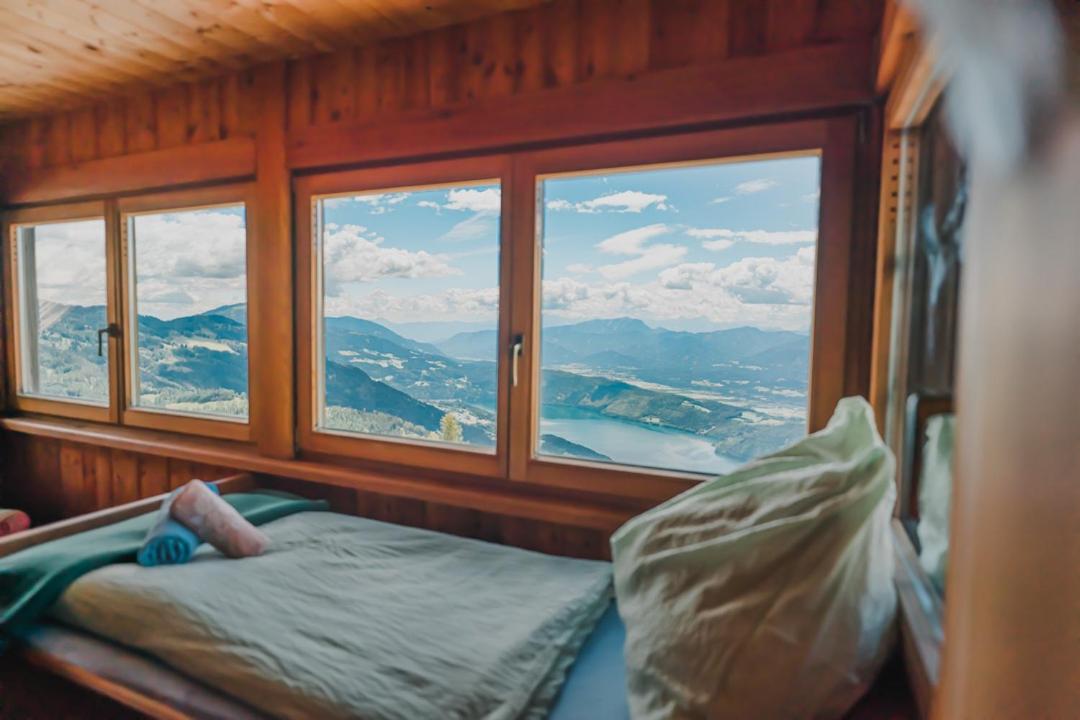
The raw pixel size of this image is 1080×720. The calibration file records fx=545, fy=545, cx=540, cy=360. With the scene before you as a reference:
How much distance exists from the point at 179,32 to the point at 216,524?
1752mm

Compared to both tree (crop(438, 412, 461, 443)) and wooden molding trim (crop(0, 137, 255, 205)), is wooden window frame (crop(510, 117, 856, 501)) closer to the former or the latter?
tree (crop(438, 412, 461, 443))

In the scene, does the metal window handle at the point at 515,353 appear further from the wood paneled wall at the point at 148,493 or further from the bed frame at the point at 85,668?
the bed frame at the point at 85,668

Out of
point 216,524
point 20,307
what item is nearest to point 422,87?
point 216,524

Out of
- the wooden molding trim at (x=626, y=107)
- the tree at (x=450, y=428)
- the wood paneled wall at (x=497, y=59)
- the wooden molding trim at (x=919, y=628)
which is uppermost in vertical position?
the wood paneled wall at (x=497, y=59)

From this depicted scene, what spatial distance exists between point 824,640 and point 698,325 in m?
1.06

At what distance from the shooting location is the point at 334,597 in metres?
1.36

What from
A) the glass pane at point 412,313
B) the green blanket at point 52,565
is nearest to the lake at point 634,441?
the glass pane at point 412,313

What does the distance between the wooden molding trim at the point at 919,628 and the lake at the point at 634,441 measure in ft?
2.30

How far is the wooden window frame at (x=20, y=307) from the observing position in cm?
274

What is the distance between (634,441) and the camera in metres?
1.74

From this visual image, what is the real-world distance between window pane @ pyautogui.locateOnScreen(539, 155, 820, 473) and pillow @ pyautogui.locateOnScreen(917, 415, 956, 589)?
560 mm

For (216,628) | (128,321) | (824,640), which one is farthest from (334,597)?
(128,321)

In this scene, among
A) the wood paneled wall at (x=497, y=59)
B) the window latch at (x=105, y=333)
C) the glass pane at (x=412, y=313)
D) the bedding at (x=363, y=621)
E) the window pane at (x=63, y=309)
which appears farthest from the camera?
the window pane at (x=63, y=309)

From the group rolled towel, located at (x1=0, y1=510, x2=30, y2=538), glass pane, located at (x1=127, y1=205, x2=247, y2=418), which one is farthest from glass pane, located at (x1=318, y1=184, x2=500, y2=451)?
rolled towel, located at (x1=0, y1=510, x2=30, y2=538)
